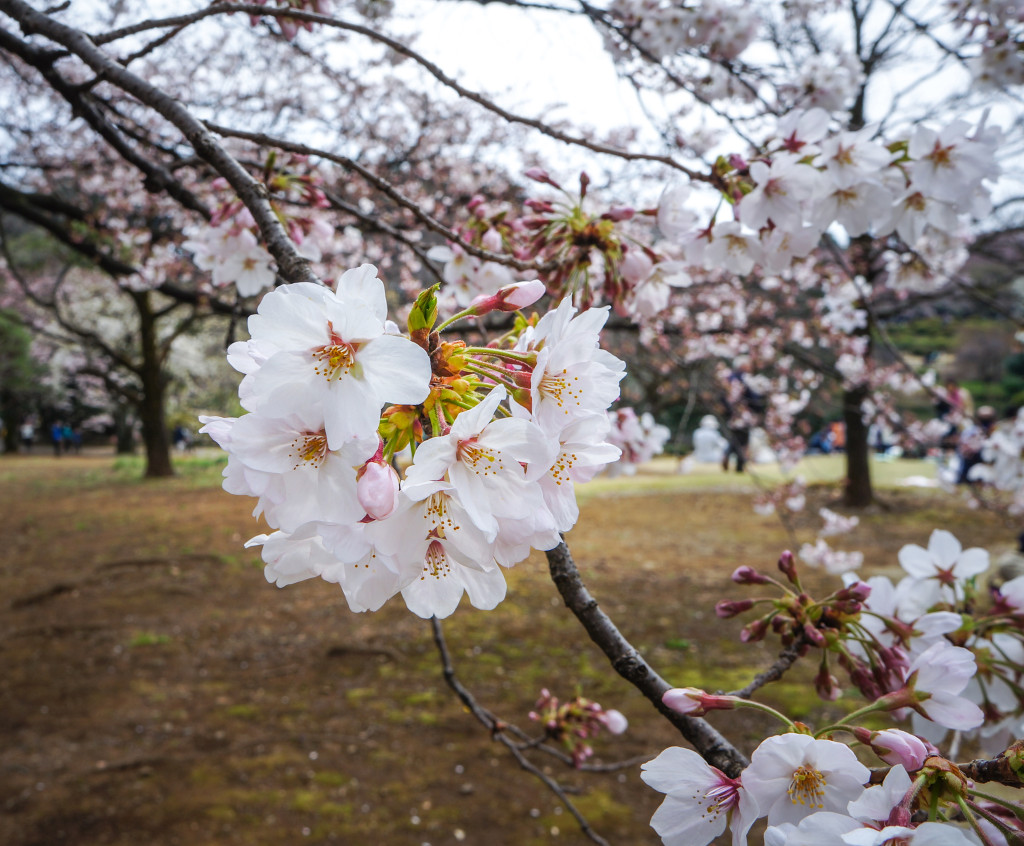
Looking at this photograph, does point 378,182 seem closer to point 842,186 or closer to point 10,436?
point 842,186

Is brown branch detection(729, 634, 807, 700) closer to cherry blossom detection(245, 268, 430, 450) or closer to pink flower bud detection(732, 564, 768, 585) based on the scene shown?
pink flower bud detection(732, 564, 768, 585)

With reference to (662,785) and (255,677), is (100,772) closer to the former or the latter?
(255,677)

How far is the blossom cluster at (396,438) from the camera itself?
0.59m

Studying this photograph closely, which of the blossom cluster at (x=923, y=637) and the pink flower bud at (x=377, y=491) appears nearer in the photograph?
the pink flower bud at (x=377, y=491)

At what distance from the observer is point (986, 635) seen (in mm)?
1160

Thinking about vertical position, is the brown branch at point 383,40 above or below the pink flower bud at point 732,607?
above

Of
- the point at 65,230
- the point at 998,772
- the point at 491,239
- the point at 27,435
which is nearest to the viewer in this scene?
the point at 998,772

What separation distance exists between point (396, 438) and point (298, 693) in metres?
3.74

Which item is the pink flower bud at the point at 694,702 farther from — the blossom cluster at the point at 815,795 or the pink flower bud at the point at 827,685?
the pink flower bud at the point at 827,685

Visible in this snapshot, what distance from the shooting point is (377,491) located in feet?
1.97

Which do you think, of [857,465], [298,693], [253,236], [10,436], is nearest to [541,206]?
[253,236]

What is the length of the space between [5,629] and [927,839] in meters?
6.05

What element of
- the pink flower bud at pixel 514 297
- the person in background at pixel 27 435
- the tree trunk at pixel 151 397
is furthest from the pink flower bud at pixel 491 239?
the person in background at pixel 27 435

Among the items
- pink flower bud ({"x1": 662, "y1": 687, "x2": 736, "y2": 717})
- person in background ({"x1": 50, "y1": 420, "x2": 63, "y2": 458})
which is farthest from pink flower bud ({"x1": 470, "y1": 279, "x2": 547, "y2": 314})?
person in background ({"x1": 50, "y1": 420, "x2": 63, "y2": 458})
